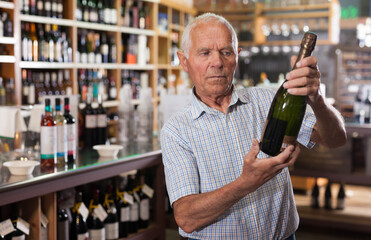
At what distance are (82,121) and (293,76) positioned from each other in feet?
7.71

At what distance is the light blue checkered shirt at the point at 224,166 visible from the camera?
162cm

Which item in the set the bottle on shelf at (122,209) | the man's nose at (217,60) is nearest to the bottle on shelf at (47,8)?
the bottle on shelf at (122,209)

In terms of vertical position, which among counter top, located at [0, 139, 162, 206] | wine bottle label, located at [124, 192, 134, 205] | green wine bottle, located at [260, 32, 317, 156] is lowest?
wine bottle label, located at [124, 192, 134, 205]

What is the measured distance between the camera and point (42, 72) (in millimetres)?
5488

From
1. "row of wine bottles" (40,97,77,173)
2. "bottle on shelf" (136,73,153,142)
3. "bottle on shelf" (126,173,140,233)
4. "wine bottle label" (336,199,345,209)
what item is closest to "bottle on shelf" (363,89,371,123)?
"wine bottle label" (336,199,345,209)

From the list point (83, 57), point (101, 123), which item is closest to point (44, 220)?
point (101, 123)

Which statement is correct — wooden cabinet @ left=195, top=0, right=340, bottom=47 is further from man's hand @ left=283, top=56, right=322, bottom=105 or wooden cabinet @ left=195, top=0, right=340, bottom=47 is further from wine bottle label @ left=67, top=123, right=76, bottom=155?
man's hand @ left=283, top=56, right=322, bottom=105

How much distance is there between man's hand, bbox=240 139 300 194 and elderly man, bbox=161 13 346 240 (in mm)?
213

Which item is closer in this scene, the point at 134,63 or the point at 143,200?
the point at 143,200

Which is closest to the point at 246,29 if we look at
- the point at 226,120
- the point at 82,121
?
the point at 82,121

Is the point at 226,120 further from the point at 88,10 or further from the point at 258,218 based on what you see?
the point at 88,10

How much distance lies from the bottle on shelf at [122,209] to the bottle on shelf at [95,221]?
0.65ft

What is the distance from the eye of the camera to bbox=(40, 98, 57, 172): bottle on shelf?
8.23 feet

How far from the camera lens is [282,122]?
159 cm
